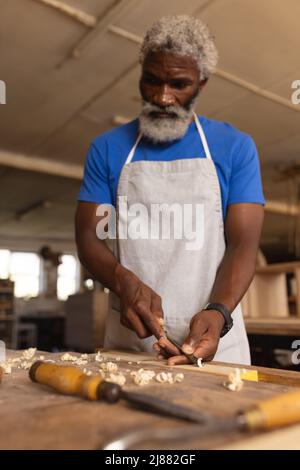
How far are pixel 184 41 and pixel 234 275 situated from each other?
31.8 inches

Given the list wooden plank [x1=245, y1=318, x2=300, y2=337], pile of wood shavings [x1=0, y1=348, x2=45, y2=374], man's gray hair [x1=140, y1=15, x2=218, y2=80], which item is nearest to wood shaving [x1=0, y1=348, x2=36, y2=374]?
pile of wood shavings [x1=0, y1=348, x2=45, y2=374]

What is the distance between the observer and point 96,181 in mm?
1606

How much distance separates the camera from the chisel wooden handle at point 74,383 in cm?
68

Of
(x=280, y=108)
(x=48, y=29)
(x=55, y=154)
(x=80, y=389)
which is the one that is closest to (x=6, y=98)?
(x=48, y=29)

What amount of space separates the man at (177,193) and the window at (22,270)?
13.3m

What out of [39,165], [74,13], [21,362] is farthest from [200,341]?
[39,165]

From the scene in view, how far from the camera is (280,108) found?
4844mm

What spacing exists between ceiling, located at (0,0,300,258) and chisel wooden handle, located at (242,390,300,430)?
3088mm

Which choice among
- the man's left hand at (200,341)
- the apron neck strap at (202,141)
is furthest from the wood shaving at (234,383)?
the apron neck strap at (202,141)

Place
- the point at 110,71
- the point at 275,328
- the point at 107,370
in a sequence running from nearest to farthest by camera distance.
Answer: the point at 107,370, the point at 275,328, the point at 110,71

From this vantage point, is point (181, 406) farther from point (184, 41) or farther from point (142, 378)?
point (184, 41)

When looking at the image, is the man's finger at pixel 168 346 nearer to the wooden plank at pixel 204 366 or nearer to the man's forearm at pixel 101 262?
the wooden plank at pixel 204 366

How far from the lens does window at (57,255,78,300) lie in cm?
1466

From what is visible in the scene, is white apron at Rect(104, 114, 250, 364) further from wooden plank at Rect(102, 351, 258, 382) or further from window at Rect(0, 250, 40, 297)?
window at Rect(0, 250, 40, 297)
